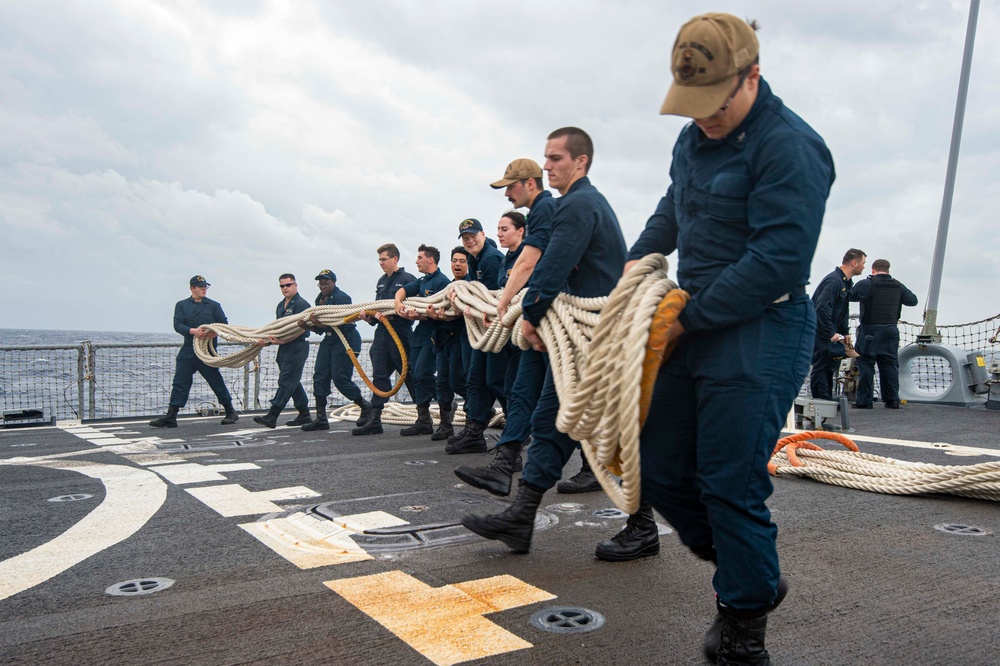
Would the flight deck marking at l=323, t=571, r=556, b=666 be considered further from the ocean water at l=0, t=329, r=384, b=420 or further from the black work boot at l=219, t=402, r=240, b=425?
the ocean water at l=0, t=329, r=384, b=420

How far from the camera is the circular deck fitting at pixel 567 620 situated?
7.68ft

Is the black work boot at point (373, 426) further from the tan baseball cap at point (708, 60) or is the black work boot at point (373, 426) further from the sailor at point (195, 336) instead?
the tan baseball cap at point (708, 60)

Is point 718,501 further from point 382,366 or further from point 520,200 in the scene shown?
point 382,366

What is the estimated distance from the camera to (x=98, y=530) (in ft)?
12.0

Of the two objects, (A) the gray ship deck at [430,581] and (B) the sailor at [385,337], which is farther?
(B) the sailor at [385,337]

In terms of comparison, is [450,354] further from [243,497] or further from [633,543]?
[633,543]

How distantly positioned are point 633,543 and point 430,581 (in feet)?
2.89

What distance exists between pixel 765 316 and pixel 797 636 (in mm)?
1037

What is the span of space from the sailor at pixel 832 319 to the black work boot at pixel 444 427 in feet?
15.9

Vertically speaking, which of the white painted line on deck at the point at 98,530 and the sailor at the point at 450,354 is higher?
the sailor at the point at 450,354

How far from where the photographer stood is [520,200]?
507 cm

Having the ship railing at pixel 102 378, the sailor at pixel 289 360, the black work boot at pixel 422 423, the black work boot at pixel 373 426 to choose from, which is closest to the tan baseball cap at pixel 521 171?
the black work boot at pixel 422 423

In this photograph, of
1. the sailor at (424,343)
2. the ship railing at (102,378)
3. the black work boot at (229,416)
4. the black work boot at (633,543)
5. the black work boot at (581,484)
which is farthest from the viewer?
the ship railing at (102,378)

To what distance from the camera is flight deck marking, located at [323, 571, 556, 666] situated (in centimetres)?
219
